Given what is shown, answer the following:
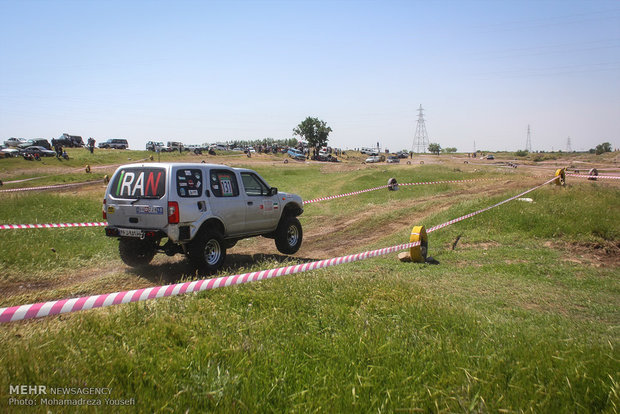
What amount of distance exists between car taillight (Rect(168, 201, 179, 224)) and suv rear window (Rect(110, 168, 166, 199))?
273 millimetres

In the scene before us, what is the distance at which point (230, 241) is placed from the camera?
8.87 m

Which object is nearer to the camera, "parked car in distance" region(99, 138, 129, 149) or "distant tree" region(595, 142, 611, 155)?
"parked car in distance" region(99, 138, 129, 149)

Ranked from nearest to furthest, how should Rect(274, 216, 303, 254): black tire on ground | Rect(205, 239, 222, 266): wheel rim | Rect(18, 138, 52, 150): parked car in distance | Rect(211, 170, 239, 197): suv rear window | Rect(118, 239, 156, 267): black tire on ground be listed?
Rect(205, 239, 222, 266): wheel rim, Rect(118, 239, 156, 267): black tire on ground, Rect(211, 170, 239, 197): suv rear window, Rect(274, 216, 303, 254): black tire on ground, Rect(18, 138, 52, 150): parked car in distance

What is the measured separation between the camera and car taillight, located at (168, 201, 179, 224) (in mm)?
7145

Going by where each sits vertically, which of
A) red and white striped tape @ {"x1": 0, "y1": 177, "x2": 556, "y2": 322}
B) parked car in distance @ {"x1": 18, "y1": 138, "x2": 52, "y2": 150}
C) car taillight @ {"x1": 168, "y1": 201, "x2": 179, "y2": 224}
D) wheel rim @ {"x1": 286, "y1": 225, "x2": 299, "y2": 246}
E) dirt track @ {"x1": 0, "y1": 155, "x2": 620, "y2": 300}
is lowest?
dirt track @ {"x1": 0, "y1": 155, "x2": 620, "y2": 300}

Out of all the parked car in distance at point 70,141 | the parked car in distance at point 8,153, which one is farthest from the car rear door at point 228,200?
the parked car in distance at point 70,141

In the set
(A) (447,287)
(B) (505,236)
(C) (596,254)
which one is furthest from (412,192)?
(A) (447,287)

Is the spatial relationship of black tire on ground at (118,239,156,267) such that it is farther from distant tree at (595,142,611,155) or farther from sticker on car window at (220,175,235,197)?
distant tree at (595,142,611,155)

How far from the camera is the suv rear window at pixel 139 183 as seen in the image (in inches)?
289

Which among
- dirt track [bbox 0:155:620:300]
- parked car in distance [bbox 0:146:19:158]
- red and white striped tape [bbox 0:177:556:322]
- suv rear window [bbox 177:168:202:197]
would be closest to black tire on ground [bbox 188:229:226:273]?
dirt track [bbox 0:155:620:300]

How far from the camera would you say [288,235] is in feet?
33.3

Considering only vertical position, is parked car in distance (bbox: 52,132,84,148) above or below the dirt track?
above

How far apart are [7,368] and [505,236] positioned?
35.9 feet

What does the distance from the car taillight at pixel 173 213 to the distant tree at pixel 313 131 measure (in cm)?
8407
